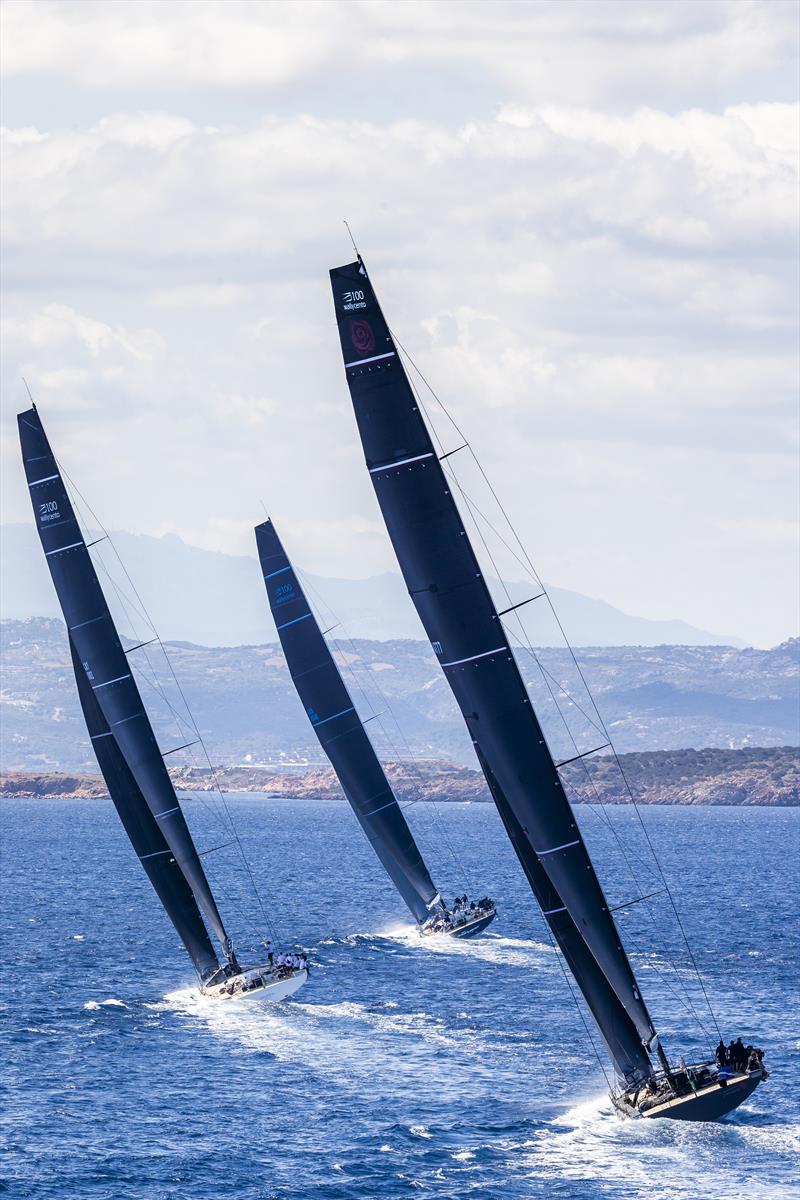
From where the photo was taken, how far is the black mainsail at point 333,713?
283 ft

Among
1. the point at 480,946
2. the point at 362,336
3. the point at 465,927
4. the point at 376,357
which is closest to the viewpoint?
the point at 376,357

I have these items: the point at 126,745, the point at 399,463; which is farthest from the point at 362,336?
the point at 126,745

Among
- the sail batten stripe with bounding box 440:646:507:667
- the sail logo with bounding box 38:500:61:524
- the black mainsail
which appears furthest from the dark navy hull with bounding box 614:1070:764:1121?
the black mainsail

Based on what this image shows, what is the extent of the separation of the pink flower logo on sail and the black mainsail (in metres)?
36.5

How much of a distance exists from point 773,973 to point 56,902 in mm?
54574

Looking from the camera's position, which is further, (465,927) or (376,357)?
(465,927)

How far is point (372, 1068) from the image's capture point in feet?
197

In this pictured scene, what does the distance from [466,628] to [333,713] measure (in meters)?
38.7

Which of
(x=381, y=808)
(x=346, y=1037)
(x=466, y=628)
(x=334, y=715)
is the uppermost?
(x=466, y=628)

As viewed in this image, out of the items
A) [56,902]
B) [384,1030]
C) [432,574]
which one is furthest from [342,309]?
[56,902]

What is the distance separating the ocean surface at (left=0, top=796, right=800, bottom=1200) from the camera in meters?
48.2

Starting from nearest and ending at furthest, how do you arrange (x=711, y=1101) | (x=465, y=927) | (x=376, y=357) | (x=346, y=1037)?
(x=376, y=357)
(x=711, y=1101)
(x=346, y=1037)
(x=465, y=927)

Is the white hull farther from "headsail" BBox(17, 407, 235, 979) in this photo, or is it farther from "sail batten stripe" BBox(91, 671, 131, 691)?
"sail batten stripe" BBox(91, 671, 131, 691)

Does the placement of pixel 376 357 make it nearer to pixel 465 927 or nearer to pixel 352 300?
pixel 352 300
